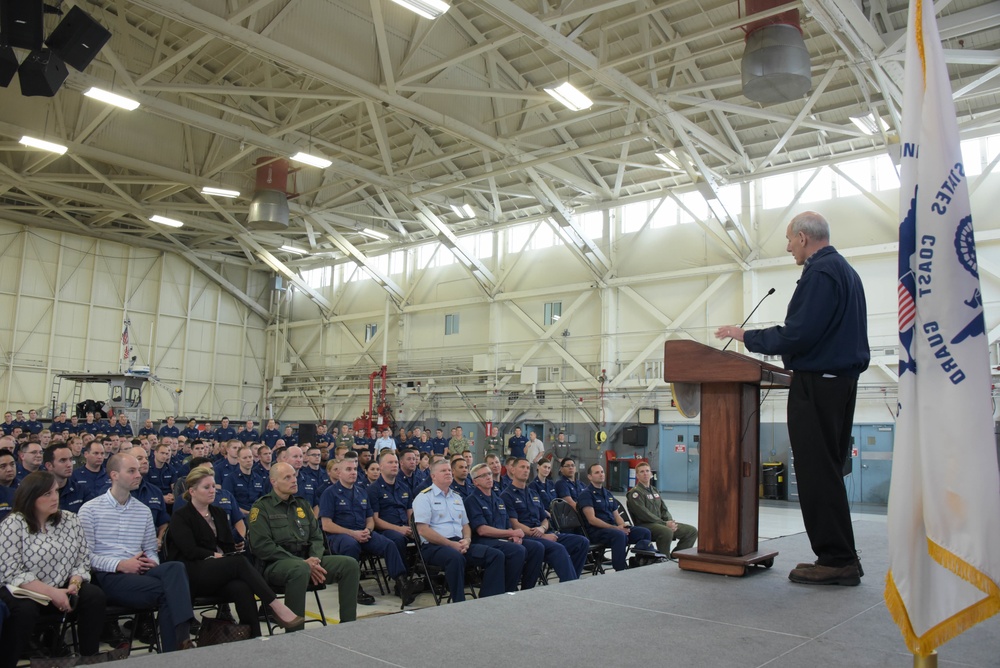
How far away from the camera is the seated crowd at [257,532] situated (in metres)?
4.03

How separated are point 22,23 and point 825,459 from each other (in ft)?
33.6

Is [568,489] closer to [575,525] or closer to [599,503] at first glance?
[599,503]

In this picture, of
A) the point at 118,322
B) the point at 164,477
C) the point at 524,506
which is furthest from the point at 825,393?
the point at 118,322

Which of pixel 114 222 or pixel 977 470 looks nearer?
pixel 977 470

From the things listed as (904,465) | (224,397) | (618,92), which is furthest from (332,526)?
(224,397)

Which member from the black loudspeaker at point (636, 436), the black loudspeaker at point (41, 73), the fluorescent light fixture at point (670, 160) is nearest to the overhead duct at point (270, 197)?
the black loudspeaker at point (41, 73)

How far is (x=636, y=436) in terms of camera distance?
57.5 feet

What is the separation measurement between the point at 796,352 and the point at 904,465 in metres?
1.16

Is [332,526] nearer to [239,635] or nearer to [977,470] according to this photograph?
[239,635]

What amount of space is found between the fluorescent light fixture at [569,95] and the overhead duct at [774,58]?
2628mm

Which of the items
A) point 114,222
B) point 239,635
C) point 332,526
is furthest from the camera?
point 114,222

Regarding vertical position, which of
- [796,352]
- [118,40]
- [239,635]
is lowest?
[239,635]

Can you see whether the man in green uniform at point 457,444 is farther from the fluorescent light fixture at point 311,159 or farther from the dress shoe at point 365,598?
the dress shoe at point 365,598

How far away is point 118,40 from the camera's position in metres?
14.5
